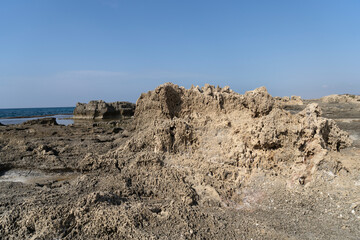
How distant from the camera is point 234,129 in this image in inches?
180

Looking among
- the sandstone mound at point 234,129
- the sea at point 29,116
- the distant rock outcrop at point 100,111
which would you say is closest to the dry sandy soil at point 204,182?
the sandstone mound at point 234,129

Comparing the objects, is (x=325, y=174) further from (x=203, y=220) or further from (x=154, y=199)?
(x=154, y=199)

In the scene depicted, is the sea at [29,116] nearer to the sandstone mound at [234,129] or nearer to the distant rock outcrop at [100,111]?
the distant rock outcrop at [100,111]

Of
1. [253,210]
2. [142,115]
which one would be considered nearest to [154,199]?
[253,210]

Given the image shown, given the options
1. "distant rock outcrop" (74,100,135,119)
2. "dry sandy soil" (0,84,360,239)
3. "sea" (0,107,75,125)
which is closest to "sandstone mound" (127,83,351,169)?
"dry sandy soil" (0,84,360,239)

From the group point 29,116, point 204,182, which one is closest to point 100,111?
point 29,116

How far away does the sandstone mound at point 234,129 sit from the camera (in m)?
4.18

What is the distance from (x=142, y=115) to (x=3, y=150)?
4.41 meters

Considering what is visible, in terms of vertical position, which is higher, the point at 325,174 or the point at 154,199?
the point at 325,174

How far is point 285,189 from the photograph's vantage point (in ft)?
12.5

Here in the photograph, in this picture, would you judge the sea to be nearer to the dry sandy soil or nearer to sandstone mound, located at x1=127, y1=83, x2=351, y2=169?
sandstone mound, located at x1=127, y1=83, x2=351, y2=169

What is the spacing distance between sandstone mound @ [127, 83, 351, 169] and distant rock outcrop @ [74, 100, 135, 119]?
25379 mm

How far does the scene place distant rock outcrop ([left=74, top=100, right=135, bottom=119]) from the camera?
29812 millimetres

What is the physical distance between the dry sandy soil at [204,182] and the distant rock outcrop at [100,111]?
79.8 ft
